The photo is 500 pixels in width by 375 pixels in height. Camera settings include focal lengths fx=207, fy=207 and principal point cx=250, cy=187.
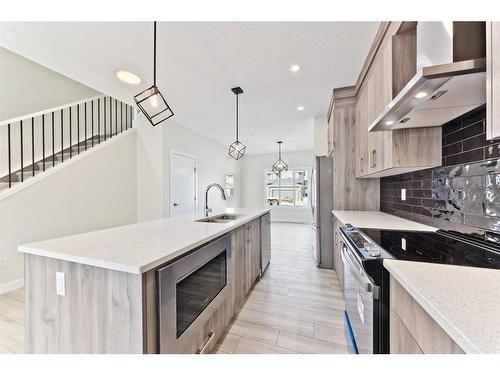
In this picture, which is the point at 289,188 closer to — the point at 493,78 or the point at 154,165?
the point at 154,165

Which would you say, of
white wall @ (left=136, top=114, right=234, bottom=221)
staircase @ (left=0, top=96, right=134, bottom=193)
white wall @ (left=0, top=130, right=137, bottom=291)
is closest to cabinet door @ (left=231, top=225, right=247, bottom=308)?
white wall @ (left=136, top=114, right=234, bottom=221)

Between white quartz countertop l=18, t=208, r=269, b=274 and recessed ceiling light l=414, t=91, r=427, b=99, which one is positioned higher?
recessed ceiling light l=414, t=91, r=427, b=99

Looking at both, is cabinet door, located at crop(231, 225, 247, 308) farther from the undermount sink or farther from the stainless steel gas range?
the stainless steel gas range

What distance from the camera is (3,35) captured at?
1.91 meters

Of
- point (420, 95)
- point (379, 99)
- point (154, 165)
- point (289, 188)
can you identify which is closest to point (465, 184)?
point (420, 95)

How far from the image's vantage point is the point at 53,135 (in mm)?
3471

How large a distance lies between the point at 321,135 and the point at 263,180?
4260 millimetres

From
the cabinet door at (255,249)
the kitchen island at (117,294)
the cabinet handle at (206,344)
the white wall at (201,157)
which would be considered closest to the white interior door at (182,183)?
the white wall at (201,157)

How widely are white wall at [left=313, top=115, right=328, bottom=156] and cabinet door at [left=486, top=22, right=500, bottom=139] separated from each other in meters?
3.25

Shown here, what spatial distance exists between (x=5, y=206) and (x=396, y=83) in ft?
13.8

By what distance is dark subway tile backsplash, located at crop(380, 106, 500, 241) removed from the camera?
1146 millimetres
